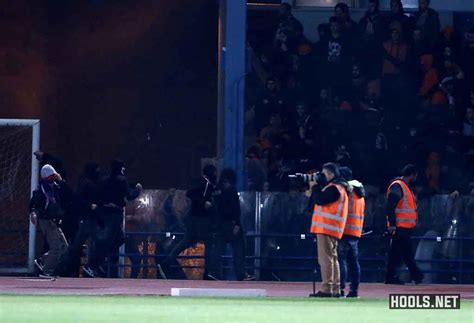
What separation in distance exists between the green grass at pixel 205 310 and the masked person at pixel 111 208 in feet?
17.2

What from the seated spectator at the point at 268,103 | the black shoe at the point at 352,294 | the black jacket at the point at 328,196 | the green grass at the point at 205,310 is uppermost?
the seated spectator at the point at 268,103

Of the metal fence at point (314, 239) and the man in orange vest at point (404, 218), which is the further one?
the metal fence at point (314, 239)

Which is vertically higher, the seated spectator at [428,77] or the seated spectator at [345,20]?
the seated spectator at [345,20]

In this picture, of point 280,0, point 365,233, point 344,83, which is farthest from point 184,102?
point 365,233

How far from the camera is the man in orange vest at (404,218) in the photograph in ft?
75.8

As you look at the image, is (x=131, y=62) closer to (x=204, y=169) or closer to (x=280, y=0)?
(x=280, y=0)

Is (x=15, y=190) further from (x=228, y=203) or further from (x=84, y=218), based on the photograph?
(x=228, y=203)

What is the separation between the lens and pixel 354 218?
20062mm

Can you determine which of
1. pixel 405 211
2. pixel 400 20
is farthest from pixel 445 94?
pixel 405 211

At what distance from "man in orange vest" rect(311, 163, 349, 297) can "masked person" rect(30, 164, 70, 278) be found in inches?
229

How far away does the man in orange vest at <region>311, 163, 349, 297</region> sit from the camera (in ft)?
63.1

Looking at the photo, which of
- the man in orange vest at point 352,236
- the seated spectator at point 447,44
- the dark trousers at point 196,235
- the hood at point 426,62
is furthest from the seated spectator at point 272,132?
the man in orange vest at point 352,236

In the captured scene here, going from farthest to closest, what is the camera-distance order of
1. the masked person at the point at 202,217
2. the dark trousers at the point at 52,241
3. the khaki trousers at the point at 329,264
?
the masked person at the point at 202,217, the dark trousers at the point at 52,241, the khaki trousers at the point at 329,264

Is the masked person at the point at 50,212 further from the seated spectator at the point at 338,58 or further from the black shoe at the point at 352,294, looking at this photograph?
the black shoe at the point at 352,294
